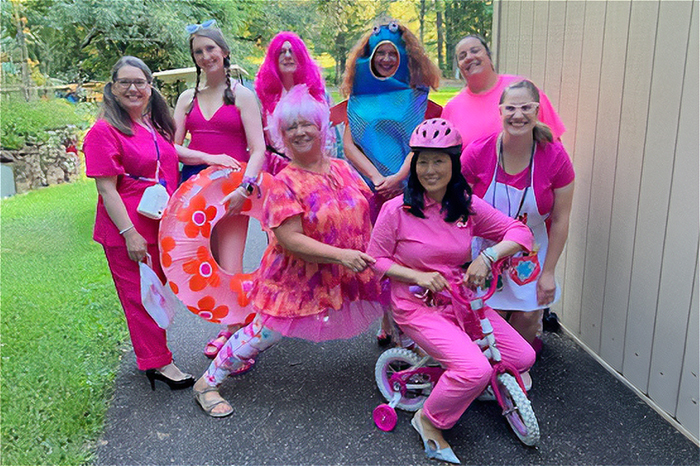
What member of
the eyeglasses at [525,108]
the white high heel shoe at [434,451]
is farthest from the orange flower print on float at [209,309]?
the eyeglasses at [525,108]

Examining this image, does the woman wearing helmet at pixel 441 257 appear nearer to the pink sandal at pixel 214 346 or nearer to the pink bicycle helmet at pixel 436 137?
the pink bicycle helmet at pixel 436 137

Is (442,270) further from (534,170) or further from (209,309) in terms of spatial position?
(209,309)

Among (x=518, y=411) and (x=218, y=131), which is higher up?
(x=218, y=131)

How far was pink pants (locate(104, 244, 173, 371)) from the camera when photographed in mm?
2787

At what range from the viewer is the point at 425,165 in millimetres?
2338

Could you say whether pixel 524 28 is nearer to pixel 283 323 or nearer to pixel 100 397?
pixel 283 323

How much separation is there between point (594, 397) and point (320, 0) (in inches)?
392

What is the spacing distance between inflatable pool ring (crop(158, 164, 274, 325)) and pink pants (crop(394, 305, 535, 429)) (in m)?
1.03

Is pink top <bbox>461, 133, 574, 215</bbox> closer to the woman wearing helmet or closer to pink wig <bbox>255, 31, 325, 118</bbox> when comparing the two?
the woman wearing helmet

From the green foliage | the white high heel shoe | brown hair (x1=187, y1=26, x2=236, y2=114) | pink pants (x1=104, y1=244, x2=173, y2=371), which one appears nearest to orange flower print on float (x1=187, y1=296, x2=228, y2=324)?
pink pants (x1=104, y1=244, x2=173, y2=371)

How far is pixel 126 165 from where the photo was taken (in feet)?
8.80

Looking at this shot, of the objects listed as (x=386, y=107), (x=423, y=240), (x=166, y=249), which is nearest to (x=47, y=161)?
(x=166, y=249)

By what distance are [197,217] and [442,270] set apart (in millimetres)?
1379

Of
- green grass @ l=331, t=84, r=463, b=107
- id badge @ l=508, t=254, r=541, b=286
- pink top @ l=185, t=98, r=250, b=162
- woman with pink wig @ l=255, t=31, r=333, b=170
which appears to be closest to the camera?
id badge @ l=508, t=254, r=541, b=286
